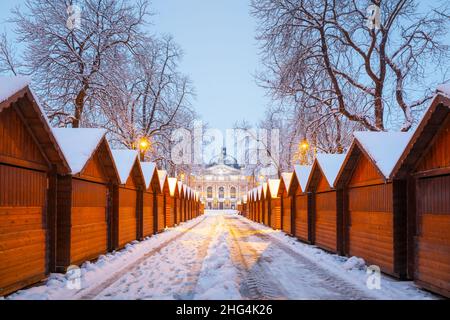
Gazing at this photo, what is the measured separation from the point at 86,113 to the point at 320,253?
1343cm

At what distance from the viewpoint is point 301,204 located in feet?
74.5

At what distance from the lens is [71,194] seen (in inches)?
468

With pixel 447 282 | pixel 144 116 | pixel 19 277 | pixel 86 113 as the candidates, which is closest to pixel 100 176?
pixel 19 277

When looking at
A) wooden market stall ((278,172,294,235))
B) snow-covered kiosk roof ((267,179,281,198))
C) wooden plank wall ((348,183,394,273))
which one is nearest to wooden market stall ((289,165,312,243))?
wooden market stall ((278,172,294,235))

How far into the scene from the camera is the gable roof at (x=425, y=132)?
844 cm

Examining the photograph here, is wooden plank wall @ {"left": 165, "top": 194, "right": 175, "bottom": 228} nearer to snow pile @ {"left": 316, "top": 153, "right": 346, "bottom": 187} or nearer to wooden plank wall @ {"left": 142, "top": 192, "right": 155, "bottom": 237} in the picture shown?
wooden plank wall @ {"left": 142, "top": 192, "right": 155, "bottom": 237}

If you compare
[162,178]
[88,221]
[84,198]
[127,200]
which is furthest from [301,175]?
[84,198]

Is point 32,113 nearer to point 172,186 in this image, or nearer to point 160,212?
point 160,212

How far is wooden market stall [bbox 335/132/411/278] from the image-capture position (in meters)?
10.9

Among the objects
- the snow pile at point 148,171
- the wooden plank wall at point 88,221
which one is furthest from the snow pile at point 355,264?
the snow pile at point 148,171

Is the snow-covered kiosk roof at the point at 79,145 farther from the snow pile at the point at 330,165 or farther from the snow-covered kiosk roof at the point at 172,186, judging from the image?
the snow-covered kiosk roof at the point at 172,186

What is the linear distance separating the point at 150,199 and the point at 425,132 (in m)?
18.9

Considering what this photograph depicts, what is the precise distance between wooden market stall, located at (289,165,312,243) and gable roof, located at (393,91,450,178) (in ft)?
32.0
